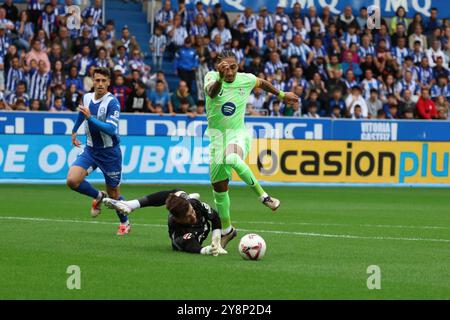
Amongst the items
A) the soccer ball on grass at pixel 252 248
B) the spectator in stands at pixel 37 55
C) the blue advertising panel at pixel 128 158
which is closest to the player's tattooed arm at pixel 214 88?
the soccer ball on grass at pixel 252 248

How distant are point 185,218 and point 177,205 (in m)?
0.28

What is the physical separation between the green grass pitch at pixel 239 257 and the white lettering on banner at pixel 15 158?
378cm

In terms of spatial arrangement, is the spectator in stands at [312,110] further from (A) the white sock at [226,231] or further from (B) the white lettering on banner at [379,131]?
(A) the white sock at [226,231]

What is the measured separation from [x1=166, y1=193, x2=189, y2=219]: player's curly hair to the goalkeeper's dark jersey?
31 cm

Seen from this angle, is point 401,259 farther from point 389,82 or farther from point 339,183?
point 389,82

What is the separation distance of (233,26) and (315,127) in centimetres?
604

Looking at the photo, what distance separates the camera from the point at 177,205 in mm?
11859

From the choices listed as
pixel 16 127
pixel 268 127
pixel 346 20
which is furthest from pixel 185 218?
pixel 346 20

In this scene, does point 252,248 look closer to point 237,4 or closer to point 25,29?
point 25,29

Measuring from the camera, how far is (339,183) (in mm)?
26234

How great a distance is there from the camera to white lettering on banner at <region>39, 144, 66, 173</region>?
80.0 feet

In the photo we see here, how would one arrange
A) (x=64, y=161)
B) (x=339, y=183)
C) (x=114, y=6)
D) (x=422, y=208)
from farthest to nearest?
(x=114, y=6) → (x=339, y=183) → (x=64, y=161) → (x=422, y=208)

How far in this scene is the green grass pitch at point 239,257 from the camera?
949 centimetres
